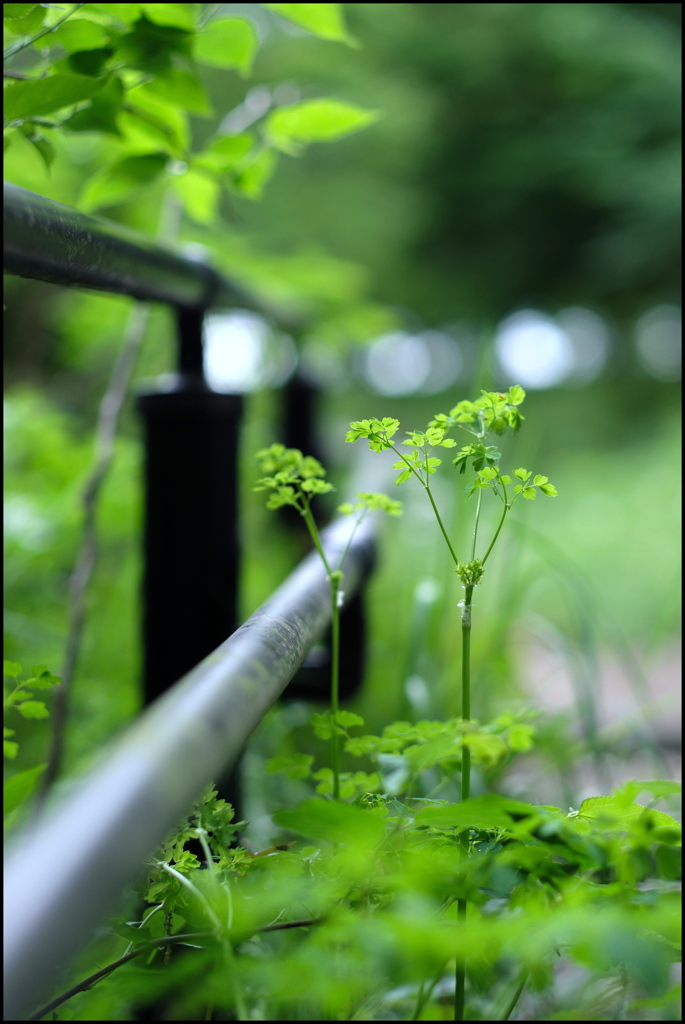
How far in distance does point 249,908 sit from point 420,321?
4.90 m

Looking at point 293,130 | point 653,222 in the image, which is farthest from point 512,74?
point 293,130

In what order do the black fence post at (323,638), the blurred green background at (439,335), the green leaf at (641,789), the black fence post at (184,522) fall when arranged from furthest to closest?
the blurred green background at (439,335) → the black fence post at (323,638) → the black fence post at (184,522) → the green leaf at (641,789)

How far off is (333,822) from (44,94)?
413 mm

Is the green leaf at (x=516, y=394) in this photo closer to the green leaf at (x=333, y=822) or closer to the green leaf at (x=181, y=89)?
the green leaf at (x=333, y=822)

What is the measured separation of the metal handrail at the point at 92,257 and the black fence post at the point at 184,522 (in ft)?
0.17

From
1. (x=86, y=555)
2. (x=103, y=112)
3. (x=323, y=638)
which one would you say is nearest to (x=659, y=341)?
(x=323, y=638)

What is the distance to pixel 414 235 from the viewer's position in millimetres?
4902

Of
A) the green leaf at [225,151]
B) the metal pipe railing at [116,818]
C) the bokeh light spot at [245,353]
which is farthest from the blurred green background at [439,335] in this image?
the metal pipe railing at [116,818]

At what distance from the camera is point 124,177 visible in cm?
58

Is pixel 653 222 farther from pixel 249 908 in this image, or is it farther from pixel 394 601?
pixel 249 908

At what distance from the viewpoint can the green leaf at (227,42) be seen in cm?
51

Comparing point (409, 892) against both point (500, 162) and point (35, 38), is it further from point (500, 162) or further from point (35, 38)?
point (500, 162)

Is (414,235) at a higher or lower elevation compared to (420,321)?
higher

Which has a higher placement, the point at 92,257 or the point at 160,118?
the point at 160,118
